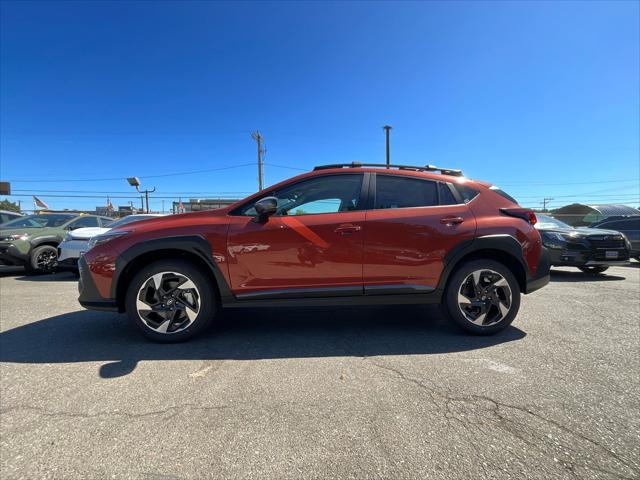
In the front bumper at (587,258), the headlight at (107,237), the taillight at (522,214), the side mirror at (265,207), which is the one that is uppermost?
the side mirror at (265,207)

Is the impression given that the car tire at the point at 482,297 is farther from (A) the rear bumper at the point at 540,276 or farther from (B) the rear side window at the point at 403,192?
(B) the rear side window at the point at 403,192

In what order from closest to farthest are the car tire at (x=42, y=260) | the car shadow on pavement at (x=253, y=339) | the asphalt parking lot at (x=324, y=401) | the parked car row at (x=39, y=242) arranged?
1. the asphalt parking lot at (x=324, y=401)
2. the car shadow on pavement at (x=253, y=339)
3. the parked car row at (x=39, y=242)
4. the car tire at (x=42, y=260)

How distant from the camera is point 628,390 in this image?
2.35 metres

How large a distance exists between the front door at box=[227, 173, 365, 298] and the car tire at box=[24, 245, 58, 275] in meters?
7.07

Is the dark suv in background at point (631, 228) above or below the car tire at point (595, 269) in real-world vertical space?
above

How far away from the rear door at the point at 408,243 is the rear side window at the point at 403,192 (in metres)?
0.05

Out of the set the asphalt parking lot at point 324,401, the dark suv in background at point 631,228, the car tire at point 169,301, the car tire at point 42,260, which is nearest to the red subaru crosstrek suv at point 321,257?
the car tire at point 169,301

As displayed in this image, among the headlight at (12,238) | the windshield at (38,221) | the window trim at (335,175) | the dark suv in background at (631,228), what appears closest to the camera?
the window trim at (335,175)

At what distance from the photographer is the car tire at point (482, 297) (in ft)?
10.9

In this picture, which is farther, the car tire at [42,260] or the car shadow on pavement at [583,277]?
the car tire at [42,260]

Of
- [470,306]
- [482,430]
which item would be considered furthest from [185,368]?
[470,306]

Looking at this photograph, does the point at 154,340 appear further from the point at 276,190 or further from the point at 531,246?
the point at 531,246

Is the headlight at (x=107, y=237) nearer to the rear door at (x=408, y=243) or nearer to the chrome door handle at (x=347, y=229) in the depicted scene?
the chrome door handle at (x=347, y=229)

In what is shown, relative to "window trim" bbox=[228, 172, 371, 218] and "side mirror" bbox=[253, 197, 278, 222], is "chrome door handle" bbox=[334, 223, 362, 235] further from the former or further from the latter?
"side mirror" bbox=[253, 197, 278, 222]
